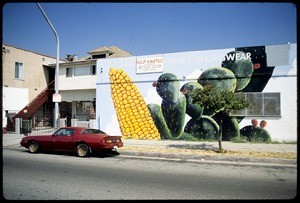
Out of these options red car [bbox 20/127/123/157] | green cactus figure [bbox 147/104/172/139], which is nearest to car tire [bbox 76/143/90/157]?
red car [bbox 20/127/123/157]

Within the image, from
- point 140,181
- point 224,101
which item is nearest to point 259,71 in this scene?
point 224,101

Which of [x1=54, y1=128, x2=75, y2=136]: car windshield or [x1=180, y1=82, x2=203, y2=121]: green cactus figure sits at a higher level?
[x1=180, y1=82, x2=203, y2=121]: green cactus figure

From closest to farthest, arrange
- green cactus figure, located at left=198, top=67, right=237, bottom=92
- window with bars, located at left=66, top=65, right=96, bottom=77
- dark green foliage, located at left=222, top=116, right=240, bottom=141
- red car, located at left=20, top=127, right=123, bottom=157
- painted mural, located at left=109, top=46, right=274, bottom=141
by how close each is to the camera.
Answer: red car, located at left=20, top=127, right=123, bottom=157 < painted mural, located at left=109, top=46, right=274, bottom=141 < dark green foliage, located at left=222, top=116, right=240, bottom=141 < green cactus figure, located at left=198, top=67, right=237, bottom=92 < window with bars, located at left=66, top=65, right=96, bottom=77

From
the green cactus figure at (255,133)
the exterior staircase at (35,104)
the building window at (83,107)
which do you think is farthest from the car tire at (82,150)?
the building window at (83,107)

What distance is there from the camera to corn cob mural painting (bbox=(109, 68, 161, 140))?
17.7 meters

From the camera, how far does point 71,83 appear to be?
982 inches

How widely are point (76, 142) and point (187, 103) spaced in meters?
7.84

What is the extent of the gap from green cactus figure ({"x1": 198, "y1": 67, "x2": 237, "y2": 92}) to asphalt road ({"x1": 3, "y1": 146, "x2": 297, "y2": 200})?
23.8 feet

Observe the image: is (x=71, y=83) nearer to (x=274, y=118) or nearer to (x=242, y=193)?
(x=274, y=118)

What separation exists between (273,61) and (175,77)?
590 cm

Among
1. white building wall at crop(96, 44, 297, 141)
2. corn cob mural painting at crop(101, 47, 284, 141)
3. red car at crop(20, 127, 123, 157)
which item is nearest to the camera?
red car at crop(20, 127, 123, 157)

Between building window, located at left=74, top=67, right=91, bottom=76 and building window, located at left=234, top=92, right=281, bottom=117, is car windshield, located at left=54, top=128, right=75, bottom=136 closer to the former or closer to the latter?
building window, located at left=234, top=92, right=281, bottom=117

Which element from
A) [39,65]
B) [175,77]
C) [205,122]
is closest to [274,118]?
[205,122]

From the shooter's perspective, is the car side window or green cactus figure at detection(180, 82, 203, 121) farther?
green cactus figure at detection(180, 82, 203, 121)
